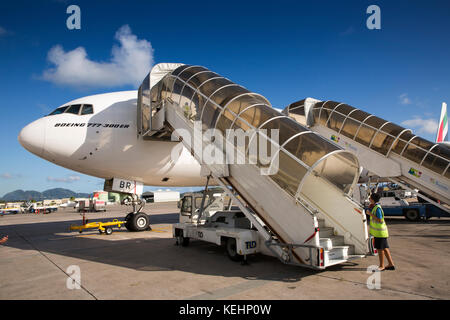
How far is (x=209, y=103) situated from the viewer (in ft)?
26.1

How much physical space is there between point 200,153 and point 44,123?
703 centimetres

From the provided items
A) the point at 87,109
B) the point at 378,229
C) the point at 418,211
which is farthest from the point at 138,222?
the point at 418,211

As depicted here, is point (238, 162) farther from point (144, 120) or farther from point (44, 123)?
point (44, 123)

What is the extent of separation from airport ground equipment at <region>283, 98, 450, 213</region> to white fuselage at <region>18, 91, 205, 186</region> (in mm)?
8027

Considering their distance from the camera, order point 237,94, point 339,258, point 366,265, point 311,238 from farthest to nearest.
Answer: point 237,94, point 366,265, point 339,258, point 311,238

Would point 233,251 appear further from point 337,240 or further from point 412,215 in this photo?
point 412,215

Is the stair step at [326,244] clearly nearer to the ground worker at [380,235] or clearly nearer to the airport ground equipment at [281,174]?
the airport ground equipment at [281,174]

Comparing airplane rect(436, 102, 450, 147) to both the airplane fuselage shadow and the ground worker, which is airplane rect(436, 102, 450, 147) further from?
the airplane fuselage shadow

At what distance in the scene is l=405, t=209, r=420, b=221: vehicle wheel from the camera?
16.7 meters

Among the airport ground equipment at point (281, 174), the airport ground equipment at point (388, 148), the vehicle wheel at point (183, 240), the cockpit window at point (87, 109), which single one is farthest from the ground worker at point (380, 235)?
the cockpit window at point (87, 109)

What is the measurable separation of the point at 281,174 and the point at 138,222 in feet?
31.6

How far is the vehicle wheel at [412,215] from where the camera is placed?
1673cm

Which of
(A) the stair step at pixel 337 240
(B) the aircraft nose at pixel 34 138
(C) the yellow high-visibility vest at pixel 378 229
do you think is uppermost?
(B) the aircraft nose at pixel 34 138
